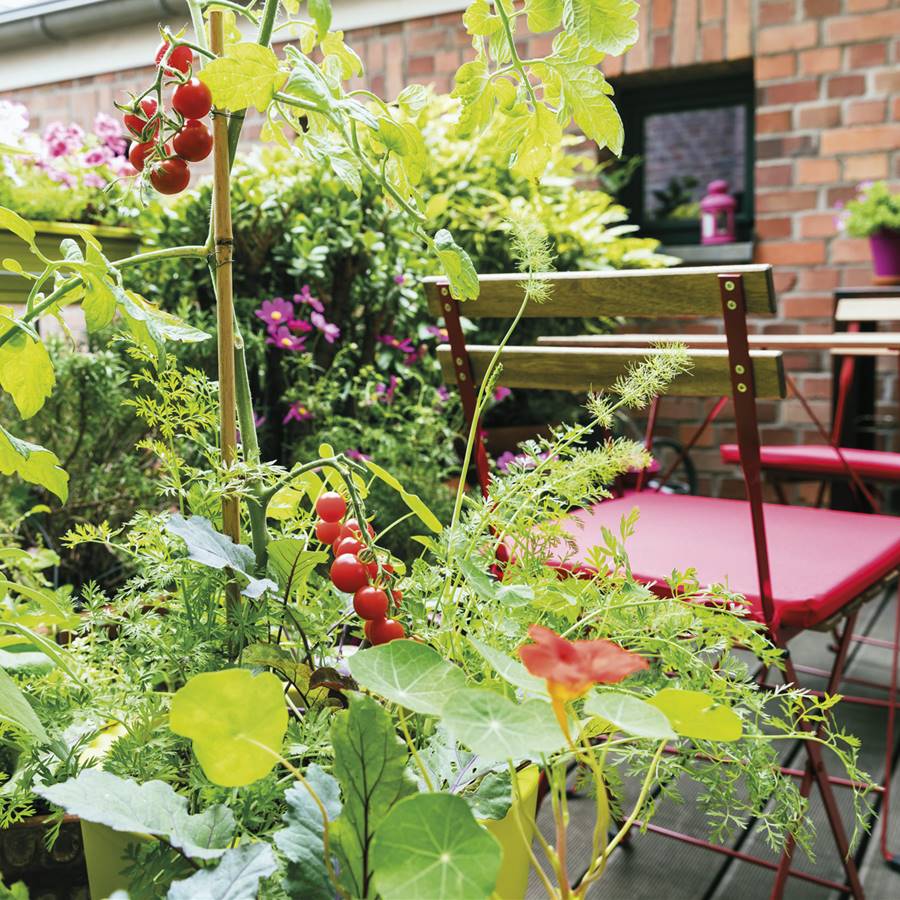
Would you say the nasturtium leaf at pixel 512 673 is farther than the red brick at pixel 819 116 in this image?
No

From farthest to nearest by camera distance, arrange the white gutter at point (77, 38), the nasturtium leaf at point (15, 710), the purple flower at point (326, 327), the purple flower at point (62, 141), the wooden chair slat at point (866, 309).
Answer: the white gutter at point (77, 38) < the purple flower at point (62, 141) < the purple flower at point (326, 327) < the wooden chair slat at point (866, 309) < the nasturtium leaf at point (15, 710)

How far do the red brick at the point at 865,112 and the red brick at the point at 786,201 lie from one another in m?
0.27

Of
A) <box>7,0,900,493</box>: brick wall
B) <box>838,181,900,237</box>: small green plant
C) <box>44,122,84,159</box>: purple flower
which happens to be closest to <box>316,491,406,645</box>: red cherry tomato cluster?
<box>44,122,84,159</box>: purple flower

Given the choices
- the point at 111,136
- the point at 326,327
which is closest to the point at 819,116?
the point at 326,327

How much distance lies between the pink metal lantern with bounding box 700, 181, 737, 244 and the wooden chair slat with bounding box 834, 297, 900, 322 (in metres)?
1.34

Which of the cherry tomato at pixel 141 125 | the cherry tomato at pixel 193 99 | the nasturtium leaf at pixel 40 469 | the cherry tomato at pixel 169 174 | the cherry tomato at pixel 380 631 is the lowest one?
the cherry tomato at pixel 380 631

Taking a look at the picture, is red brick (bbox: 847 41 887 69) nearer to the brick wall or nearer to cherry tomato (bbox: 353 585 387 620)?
the brick wall

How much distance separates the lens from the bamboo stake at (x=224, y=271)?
0.54m

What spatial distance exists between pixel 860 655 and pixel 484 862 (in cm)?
251

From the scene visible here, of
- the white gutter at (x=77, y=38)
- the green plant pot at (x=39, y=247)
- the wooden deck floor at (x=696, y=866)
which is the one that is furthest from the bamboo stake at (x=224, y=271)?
the white gutter at (x=77, y=38)

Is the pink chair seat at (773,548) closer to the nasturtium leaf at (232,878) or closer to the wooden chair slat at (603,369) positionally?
the wooden chair slat at (603,369)

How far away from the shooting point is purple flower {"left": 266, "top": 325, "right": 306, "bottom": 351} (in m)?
2.28

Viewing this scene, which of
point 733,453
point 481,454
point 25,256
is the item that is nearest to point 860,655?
point 733,453

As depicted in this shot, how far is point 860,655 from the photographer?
8.41ft
